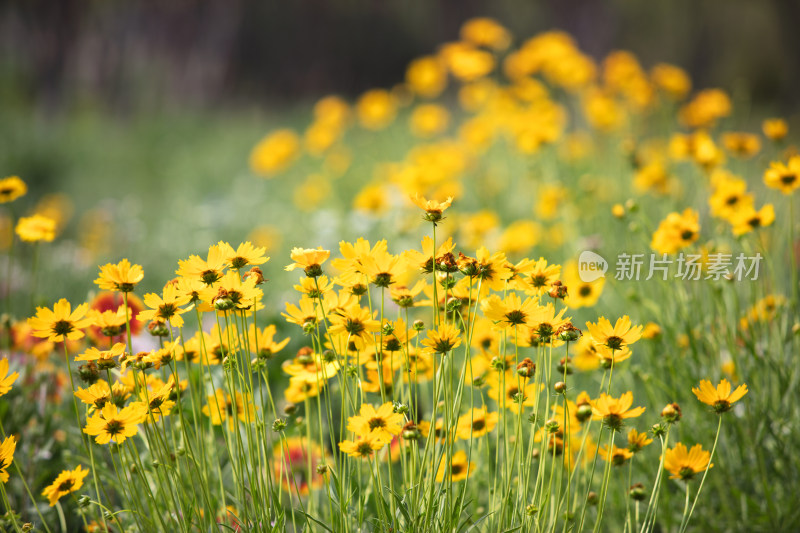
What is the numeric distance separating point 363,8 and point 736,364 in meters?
8.27

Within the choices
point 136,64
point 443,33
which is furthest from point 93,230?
point 443,33

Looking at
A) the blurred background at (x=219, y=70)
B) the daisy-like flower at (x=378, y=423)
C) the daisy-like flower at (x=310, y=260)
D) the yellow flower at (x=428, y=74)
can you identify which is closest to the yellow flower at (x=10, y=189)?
the daisy-like flower at (x=310, y=260)

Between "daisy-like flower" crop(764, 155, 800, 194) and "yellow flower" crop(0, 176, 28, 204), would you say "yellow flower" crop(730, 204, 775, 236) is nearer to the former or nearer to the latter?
"daisy-like flower" crop(764, 155, 800, 194)

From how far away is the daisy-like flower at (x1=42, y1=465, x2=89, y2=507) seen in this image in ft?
2.85

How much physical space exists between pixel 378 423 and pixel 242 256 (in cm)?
28

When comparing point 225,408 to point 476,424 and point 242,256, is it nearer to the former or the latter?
point 242,256

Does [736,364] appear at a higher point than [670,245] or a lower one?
lower

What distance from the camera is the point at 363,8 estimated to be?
8539 millimetres

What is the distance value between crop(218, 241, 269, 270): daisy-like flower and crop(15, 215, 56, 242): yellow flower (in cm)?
45

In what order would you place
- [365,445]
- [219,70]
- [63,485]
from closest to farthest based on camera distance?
[365,445] < [63,485] < [219,70]

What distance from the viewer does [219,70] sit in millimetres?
8109

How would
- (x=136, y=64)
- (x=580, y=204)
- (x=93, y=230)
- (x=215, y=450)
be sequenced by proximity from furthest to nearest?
(x=136, y=64) < (x=93, y=230) < (x=580, y=204) < (x=215, y=450)

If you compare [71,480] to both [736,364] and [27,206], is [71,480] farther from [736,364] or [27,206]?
[27,206]

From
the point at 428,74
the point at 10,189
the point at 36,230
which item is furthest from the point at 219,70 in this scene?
the point at 36,230
